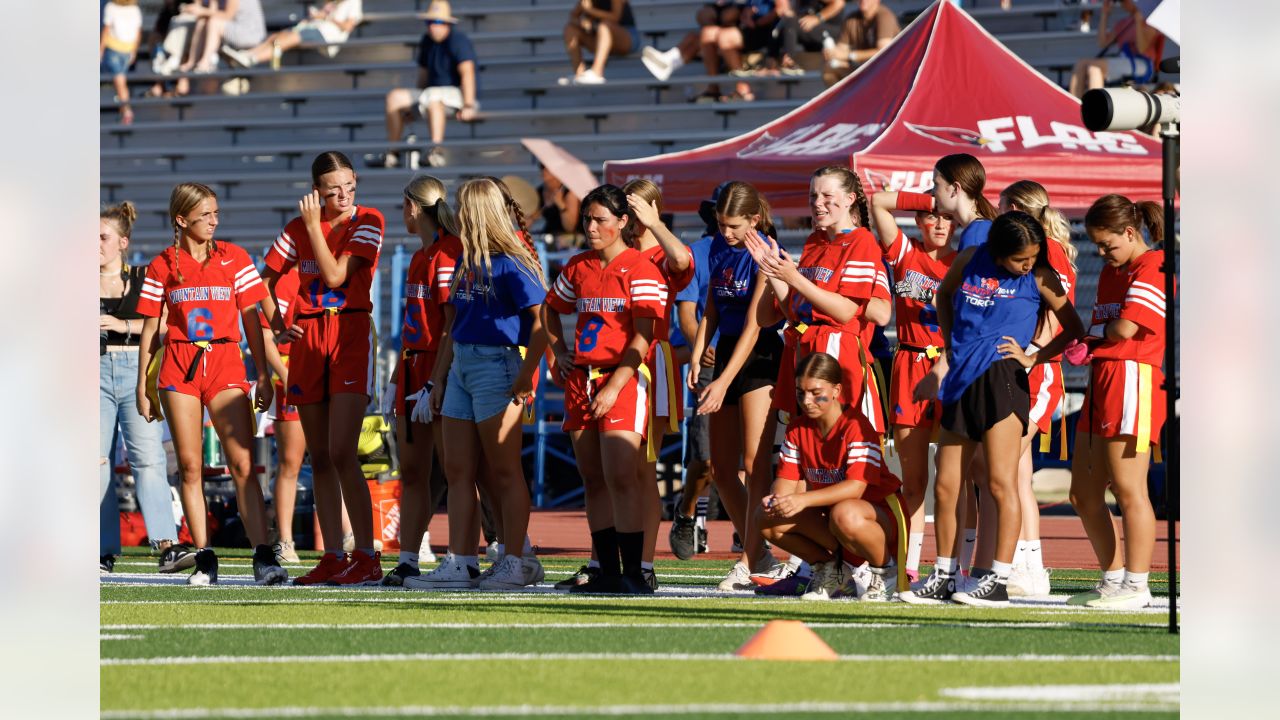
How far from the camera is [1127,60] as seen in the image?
55.5 ft

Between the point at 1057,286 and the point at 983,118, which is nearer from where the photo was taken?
the point at 1057,286

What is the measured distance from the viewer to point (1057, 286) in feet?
24.9

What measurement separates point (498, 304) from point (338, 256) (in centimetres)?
87

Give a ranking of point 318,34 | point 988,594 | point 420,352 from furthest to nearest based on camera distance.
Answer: point 318,34 → point 420,352 → point 988,594

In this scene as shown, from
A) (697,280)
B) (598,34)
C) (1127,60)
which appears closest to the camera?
(697,280)

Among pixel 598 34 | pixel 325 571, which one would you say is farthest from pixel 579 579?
pixel 598 34

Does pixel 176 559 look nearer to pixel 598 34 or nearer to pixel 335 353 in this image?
pixel 335 353

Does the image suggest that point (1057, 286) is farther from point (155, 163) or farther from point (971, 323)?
point (155, 163)

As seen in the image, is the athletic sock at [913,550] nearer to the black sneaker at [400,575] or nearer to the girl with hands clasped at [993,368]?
the girl with hands clasped at [993,368]

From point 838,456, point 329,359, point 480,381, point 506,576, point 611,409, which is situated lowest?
point 506,576

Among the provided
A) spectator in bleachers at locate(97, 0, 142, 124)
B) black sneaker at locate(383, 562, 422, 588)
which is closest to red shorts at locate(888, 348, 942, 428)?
black sneaker at locate(383, 562, 422, 588)
